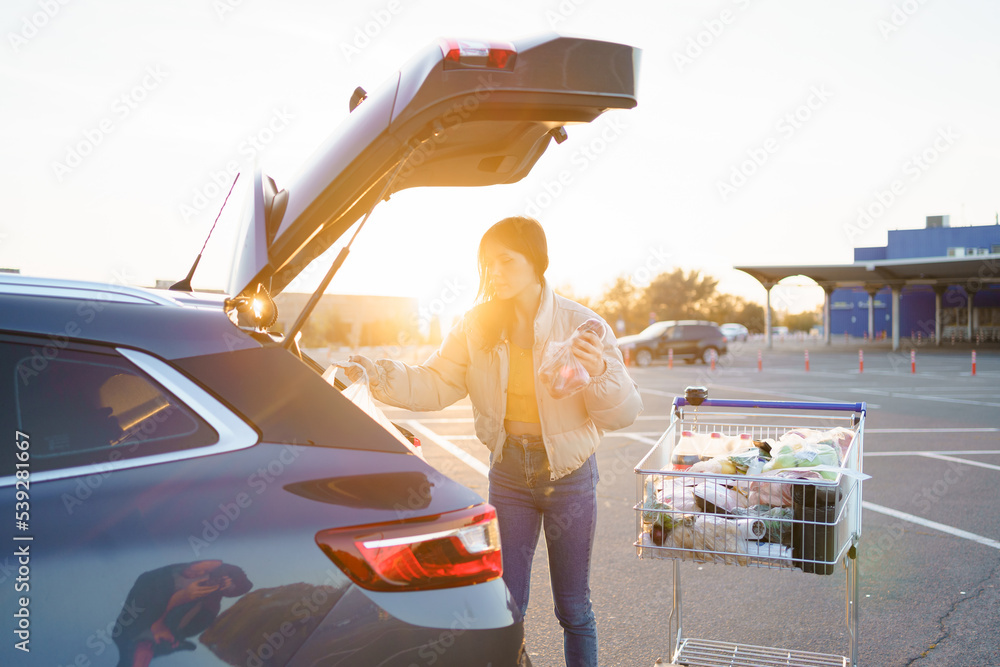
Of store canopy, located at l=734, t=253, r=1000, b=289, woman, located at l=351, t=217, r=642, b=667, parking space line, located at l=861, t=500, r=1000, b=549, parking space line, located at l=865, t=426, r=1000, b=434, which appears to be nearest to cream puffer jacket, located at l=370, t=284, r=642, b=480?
woman, located at l=351, t=217, r=642, b=667

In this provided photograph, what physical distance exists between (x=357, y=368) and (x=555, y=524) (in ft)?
3.02

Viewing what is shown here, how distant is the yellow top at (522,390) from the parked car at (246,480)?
3.04 ft

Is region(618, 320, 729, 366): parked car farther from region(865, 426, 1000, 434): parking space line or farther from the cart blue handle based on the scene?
the cart blue handle

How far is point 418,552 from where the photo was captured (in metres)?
1.64

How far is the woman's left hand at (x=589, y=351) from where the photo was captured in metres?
2.40

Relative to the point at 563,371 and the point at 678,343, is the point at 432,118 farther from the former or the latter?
the point at 678,343

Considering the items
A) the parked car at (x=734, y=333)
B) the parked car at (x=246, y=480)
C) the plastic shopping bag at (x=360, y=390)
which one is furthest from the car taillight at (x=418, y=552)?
the parked car at (x=734, y=333)

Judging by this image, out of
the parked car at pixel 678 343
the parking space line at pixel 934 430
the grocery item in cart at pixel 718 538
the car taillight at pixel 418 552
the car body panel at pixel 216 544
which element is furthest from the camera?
the parked car at pixel 678 343

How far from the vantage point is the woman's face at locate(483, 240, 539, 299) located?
8.74ft

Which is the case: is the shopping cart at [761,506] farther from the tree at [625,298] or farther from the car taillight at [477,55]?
the tree at [625,298]

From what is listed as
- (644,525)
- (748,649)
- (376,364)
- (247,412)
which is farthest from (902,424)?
(247,412)

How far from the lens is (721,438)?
321 centimetres

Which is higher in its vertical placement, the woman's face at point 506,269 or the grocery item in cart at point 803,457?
the woman's face at point 506,269

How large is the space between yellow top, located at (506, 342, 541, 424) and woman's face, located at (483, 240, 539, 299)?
23 centimetres
